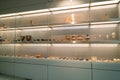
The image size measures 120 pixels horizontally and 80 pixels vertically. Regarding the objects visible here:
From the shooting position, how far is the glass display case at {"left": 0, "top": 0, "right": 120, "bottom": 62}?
3.91 m

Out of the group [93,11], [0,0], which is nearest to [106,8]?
[93,11]

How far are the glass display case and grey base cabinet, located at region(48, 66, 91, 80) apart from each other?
358mm

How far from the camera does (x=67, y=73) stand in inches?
151

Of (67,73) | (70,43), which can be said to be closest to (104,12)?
(70,43)

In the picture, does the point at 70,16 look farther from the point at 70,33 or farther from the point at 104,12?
the point at 104,12

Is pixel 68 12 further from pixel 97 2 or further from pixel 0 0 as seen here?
pixel 0 0

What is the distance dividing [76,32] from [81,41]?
514mm

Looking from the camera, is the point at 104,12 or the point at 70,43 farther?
the point at 70,43

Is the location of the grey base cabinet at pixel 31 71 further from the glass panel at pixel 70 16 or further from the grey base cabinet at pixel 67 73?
Result: the glass panel at pixel 70 16

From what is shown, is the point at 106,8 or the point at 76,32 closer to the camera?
the point at 106,8

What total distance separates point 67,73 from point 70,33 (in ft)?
4.09

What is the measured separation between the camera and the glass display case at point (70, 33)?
391 centimetres

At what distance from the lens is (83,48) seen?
14.0ft

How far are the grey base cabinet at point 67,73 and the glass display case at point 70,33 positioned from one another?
1.18 feet
